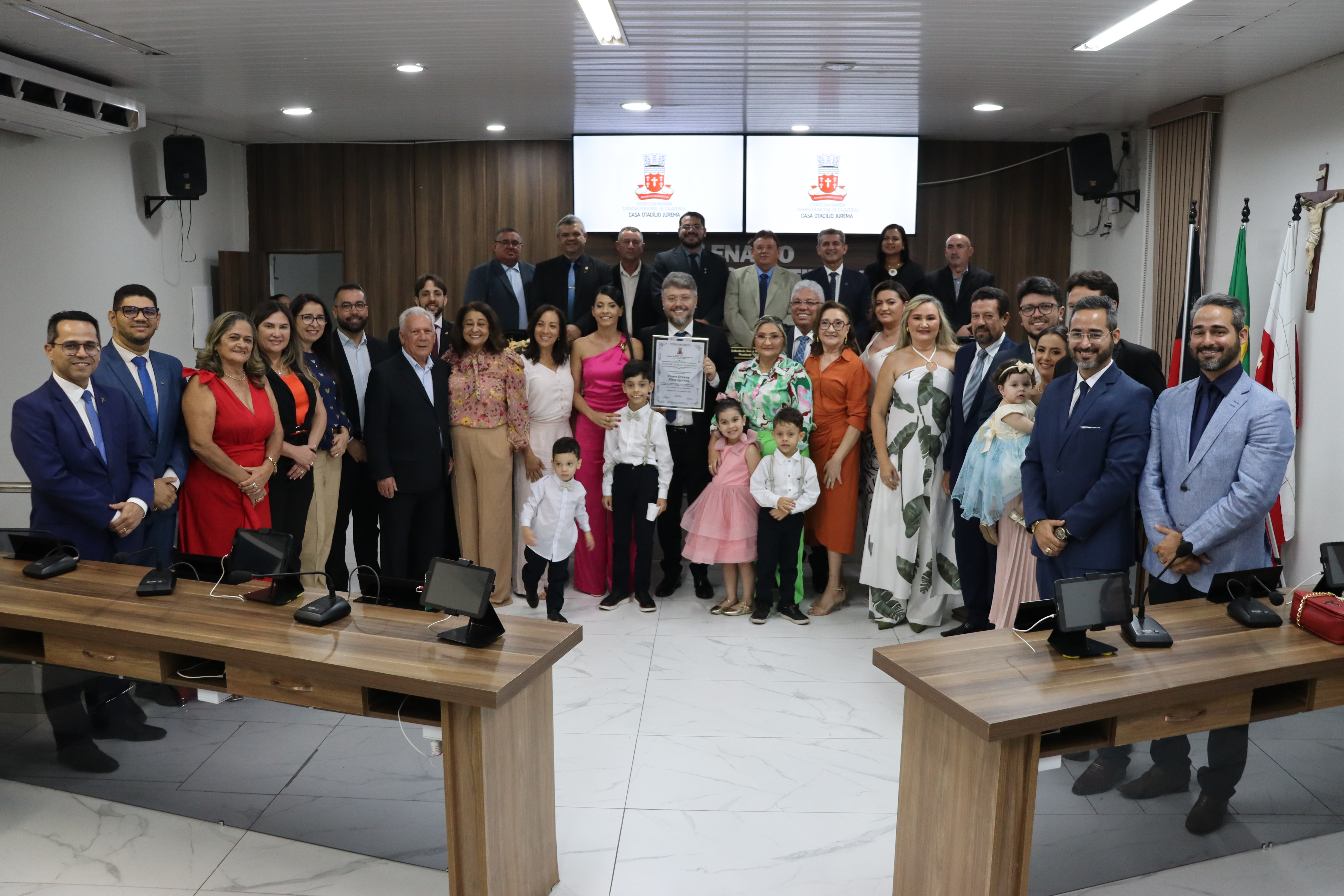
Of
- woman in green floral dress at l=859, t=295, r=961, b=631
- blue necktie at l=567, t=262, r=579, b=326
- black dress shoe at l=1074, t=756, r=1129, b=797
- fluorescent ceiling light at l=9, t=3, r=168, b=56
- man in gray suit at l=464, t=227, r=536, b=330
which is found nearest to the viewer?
black dress shoe at l=1074, t=756, r=1129, b=797

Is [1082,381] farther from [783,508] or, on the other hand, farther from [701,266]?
[701,266]

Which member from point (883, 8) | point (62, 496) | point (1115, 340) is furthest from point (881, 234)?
point (62, 496)

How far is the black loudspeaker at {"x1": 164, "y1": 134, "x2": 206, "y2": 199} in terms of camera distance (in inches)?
306

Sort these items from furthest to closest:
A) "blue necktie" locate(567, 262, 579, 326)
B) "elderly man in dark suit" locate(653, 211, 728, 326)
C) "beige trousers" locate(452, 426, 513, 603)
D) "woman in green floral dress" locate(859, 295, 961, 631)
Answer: "blue necktie" locate(567, 262, 579, 326) → "elderly man in dark suit" locate(653, 211, 728, 326) → "beige trousers" locate(452, 426, 513, 603) → "woman in green floral dress" locate(859, 295, 961, 631)

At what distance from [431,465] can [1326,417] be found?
5.09 metres

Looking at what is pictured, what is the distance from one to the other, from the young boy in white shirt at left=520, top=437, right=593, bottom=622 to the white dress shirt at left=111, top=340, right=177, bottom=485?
5.42 feet

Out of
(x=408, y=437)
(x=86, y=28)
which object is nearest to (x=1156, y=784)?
(x=408, y=437)

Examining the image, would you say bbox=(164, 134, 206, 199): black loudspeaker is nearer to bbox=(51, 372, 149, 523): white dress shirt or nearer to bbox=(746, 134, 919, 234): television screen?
bbox=(746, 134, 919, 234): television screen

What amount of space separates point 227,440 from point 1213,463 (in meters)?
3.92

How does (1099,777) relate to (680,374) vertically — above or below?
below

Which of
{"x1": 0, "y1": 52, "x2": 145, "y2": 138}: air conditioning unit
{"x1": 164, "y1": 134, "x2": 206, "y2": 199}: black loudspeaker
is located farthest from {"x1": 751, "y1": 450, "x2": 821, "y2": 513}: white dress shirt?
{"x1": 164, "y1": 134, "x2": 206, "y2": 199}: black loudspeaker

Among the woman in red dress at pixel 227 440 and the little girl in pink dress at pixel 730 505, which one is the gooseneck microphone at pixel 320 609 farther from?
the little girl in pink dress at pixel 730 505

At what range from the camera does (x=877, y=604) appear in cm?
526

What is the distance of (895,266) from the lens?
7.12 metres
